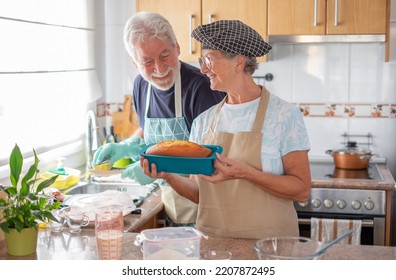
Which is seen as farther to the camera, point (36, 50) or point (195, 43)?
point (195, 43)

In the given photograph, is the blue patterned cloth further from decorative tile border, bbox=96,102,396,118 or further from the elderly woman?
decorative tile border, bbox=96,102,396,118

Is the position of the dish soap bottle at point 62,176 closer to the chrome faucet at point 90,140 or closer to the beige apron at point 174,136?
the chrome faucet at point 90,140

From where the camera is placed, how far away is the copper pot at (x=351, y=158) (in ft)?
8.34

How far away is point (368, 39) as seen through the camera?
256 centimetres

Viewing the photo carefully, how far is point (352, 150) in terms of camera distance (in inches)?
102

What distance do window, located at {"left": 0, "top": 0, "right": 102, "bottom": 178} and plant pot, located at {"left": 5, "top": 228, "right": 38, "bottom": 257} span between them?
69 cm

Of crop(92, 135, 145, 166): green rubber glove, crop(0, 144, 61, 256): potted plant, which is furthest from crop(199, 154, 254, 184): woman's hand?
crop(92, 135, 145, 166): green rubber glove

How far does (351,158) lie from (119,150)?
0.98 m

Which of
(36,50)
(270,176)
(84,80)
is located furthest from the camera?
(84,80)

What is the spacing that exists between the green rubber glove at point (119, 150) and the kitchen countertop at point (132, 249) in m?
0.64

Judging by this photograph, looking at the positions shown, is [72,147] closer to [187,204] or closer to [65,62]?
[65,62]

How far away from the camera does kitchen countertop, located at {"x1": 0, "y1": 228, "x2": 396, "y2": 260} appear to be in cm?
134
